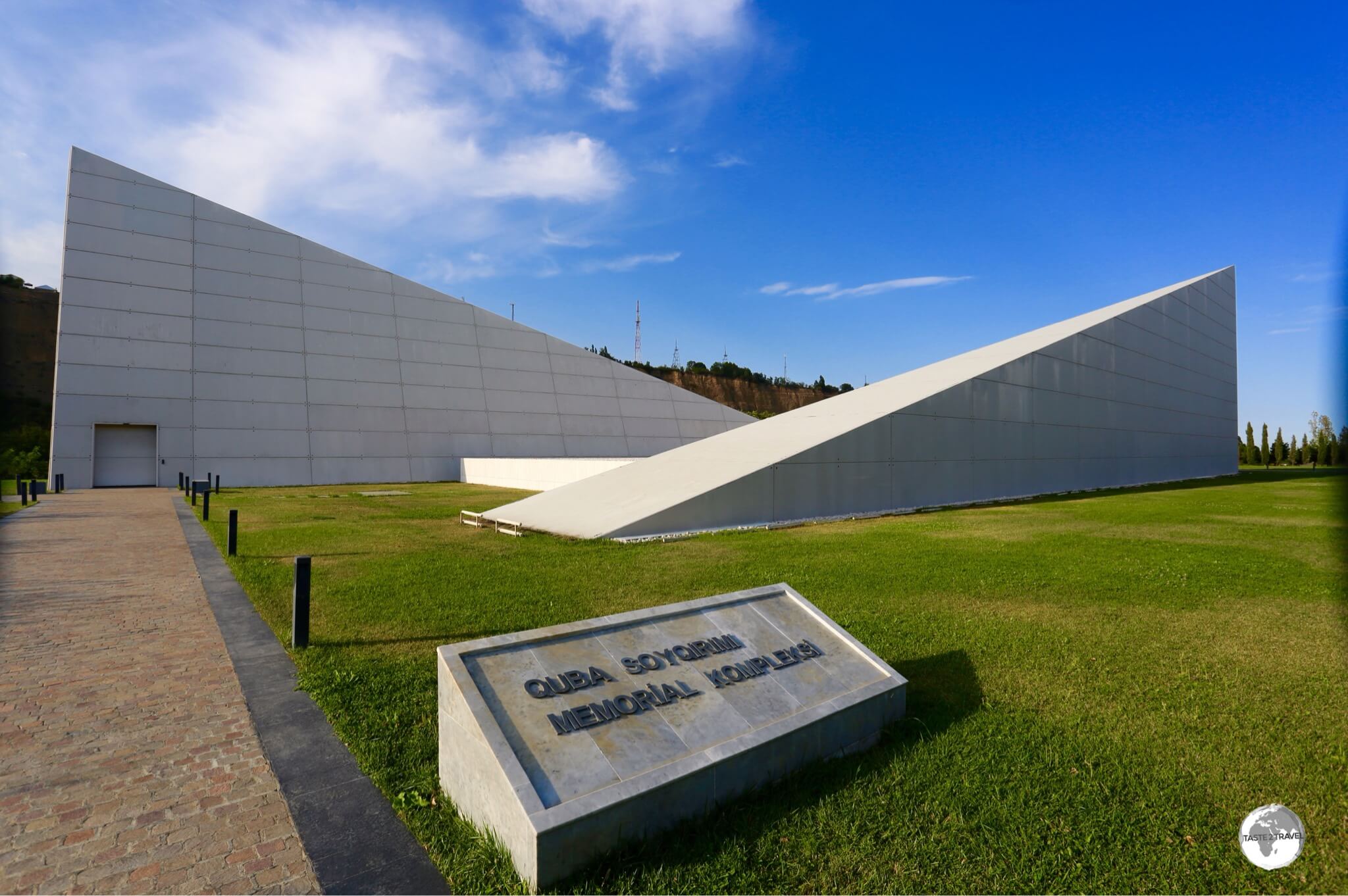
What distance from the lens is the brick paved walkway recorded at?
3193 mm

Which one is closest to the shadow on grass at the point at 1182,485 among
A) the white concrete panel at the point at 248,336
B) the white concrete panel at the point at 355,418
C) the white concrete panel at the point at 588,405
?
the white concrete panel at the point at 588,405

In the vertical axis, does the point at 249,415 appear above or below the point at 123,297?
below

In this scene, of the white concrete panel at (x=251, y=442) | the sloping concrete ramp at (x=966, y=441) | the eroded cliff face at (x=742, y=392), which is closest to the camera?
the sloping concrete ramp at (x=966, y=441)

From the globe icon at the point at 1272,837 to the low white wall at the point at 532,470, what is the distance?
58.6ft

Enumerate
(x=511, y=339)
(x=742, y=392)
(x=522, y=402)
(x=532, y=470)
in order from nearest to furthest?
(x=532, y=470)
(x=522, y=402)
(x=511, y=339)
(x=742, y=392)

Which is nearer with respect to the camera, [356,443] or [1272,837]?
[1272,837]

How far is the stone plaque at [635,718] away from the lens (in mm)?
3199

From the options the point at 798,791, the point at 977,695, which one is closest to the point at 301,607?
the point at 798,791

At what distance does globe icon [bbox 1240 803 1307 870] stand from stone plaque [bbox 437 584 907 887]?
1.84 metres

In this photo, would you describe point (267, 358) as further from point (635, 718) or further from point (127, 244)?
point (635, 718)

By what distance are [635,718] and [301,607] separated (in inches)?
166

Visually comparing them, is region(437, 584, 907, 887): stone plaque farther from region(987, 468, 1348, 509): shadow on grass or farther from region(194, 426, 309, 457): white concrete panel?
region(194, 426, 309, 457): white concrete panel

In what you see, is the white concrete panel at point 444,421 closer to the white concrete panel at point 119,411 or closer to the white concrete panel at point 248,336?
the white concrete panel at point 248,336

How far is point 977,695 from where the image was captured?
505 centimetres
